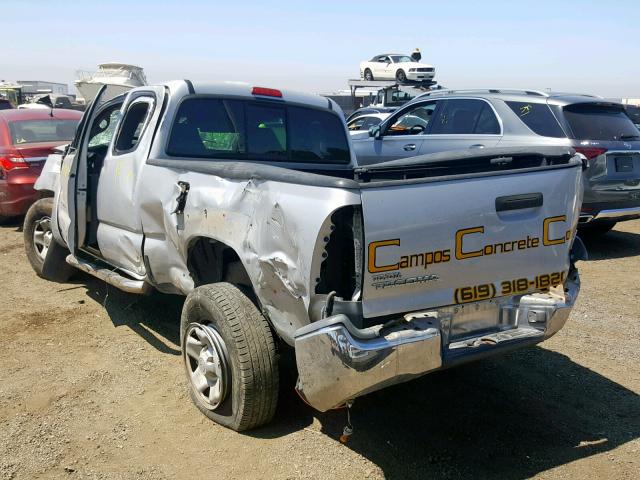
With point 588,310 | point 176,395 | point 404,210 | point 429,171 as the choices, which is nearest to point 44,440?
point 176,395

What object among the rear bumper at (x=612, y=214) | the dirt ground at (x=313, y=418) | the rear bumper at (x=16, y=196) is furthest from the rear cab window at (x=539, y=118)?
the rear bumper at (x=16, y=196)

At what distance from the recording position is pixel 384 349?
2.79 meters

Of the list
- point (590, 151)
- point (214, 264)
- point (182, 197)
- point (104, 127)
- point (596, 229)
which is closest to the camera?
point (182, 197)

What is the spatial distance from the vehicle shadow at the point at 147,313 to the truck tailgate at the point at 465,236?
237 cm

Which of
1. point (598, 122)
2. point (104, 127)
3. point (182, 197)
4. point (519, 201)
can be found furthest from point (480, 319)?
point (598, 122)

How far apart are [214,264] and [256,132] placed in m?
1.16

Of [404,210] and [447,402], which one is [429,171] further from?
[447,402]

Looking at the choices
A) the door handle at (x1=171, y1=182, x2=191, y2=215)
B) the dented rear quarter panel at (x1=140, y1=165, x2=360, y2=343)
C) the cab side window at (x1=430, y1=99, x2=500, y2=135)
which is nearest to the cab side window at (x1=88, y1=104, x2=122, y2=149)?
the dented rear quarter panel at (x1=140, y1=165, x2=360, y2=343)

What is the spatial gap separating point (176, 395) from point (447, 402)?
1.69m

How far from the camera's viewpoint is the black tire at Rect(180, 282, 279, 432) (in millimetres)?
3320

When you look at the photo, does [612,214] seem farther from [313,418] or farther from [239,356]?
[239,356]

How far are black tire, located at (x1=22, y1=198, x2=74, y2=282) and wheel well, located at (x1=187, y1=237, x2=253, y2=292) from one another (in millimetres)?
2559

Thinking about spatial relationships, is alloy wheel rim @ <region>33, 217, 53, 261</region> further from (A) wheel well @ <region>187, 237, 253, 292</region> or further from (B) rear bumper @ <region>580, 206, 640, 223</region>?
(B) rear bumper @ <region>580, 206, 640, 223</region>

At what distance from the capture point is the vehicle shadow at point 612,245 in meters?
7.92
